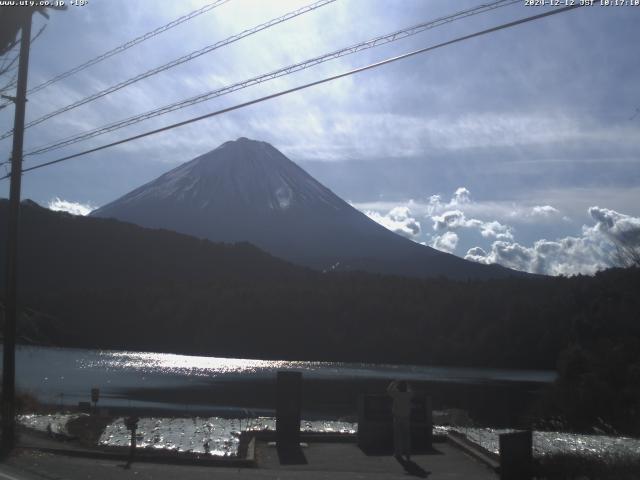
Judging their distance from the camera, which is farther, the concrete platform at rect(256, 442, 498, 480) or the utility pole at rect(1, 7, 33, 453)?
the utility pole at rect(1, 7, 33, 453)

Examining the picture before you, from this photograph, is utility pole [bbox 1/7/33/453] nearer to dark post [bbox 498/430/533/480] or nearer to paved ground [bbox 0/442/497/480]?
paved ground [bbox 0/442/497/480]

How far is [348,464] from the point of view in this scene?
41.4ft

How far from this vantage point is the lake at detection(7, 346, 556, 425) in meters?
39.1

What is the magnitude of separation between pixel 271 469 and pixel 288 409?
1.88 metres

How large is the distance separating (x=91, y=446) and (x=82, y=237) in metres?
116

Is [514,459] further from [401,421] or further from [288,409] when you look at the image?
[288,409]

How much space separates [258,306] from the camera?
112 m

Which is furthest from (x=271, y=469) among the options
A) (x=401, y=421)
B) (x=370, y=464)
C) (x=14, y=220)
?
(x=14, y=220)

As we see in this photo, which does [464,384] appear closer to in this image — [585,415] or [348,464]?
[585,415]

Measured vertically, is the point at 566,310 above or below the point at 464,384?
above

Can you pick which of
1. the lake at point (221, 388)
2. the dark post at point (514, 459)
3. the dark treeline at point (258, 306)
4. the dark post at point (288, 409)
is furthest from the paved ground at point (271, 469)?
the dark treeline at point (258, 306)

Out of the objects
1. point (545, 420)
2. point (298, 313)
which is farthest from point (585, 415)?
point (298, 313)

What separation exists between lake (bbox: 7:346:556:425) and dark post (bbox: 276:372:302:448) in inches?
709

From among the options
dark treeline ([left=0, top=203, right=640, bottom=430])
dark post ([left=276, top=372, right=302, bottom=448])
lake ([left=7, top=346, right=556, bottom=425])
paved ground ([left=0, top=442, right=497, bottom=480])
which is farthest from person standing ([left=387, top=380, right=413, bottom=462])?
dark treeline ([left=0, top=203, right=640, bottom=430])
